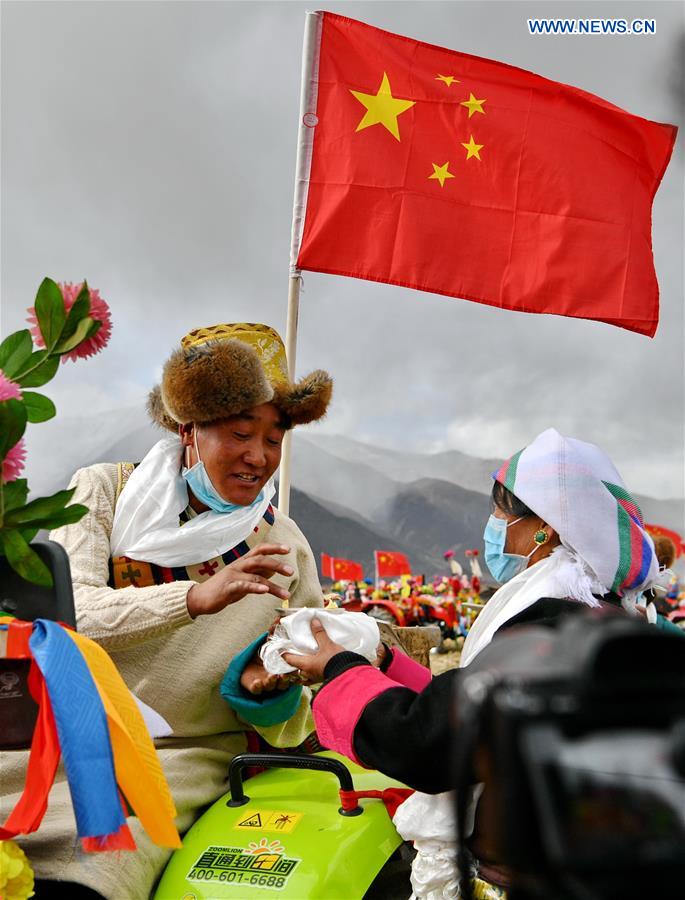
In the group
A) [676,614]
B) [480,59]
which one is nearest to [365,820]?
[480,59]

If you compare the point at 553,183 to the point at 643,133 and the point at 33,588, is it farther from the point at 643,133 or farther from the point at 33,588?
the point at 33,588

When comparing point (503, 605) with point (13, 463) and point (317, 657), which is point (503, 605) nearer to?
point (317, 657)

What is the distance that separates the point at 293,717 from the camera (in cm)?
279

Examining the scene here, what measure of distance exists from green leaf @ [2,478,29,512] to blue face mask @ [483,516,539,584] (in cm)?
134

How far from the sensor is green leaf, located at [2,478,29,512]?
146 cm

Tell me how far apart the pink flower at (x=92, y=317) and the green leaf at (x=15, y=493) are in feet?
0.83

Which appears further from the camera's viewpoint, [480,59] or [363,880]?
[480,59]

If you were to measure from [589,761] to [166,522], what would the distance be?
7.33ft

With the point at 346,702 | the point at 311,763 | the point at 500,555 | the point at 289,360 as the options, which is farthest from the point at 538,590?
the point at 289,360

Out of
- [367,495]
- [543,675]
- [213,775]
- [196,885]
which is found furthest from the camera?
[367,495]

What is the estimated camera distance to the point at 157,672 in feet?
8.63

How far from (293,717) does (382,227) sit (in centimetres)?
348

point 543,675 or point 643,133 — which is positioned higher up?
point 643,133

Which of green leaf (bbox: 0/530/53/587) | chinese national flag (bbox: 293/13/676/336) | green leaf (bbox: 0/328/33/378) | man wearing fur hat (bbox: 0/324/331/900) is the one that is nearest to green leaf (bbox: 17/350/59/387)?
green leaf (bbox: 0/328/33/378)
